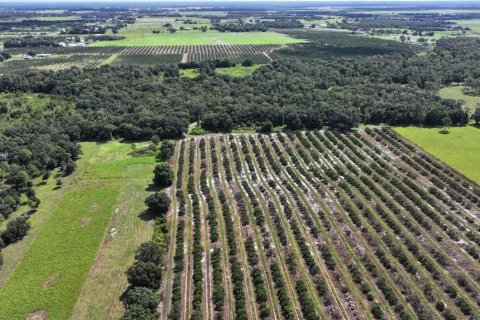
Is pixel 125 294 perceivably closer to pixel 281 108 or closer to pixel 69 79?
pixel 281 108

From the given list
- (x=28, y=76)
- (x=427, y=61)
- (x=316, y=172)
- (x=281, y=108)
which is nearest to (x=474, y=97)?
(x=427, y=61)

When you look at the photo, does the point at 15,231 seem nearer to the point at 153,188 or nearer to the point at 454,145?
the point at 153,188

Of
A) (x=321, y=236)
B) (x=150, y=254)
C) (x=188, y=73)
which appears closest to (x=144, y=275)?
(x=150, y=254)

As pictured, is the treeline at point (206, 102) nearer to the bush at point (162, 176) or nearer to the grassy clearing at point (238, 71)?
the grassy clearing at point (238, 71)

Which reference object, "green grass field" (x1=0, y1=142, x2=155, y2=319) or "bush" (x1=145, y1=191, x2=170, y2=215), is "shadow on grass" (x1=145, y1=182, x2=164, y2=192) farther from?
"bush" (x1=145, y1=191, x2=170, y2=215)

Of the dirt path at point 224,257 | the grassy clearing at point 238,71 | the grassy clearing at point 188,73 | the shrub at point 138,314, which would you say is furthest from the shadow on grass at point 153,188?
the grassy clearing at point 238,71

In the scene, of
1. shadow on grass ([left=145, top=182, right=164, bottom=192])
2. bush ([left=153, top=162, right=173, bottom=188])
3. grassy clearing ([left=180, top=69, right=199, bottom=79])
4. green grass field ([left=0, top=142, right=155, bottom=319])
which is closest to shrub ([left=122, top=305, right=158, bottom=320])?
green grass field ([left=0, top=142, right=155, bottom=319])
